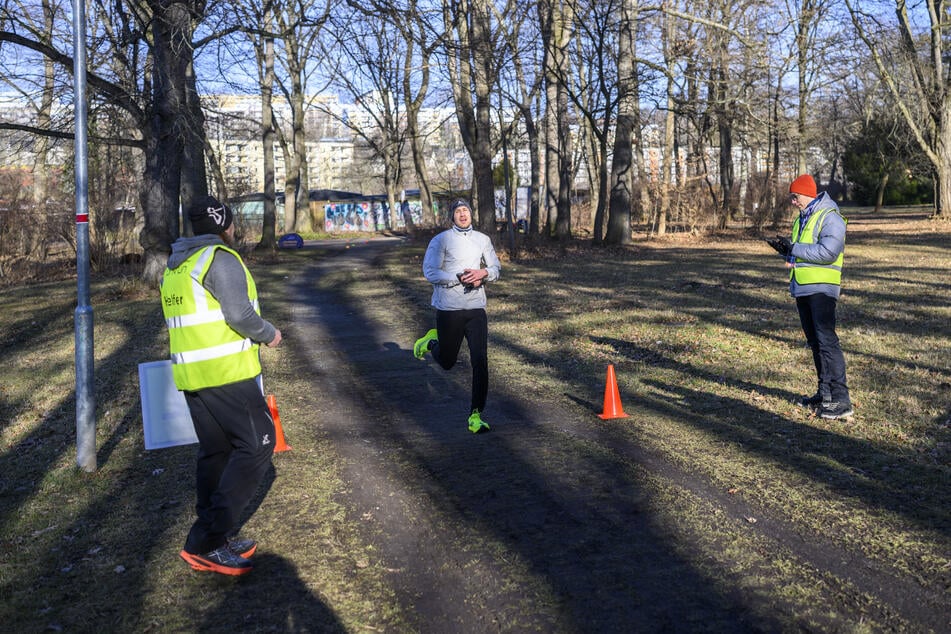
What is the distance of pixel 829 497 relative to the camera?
5.95 meters

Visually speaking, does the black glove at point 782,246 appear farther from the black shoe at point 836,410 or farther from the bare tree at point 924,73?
the bare tree at point 924,73

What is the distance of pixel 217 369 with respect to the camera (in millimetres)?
4828

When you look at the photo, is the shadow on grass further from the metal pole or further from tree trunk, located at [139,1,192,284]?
tree trunk, located at [139,1,192,284]

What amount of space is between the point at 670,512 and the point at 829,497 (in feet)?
3.68

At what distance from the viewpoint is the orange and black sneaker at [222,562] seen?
4.93m

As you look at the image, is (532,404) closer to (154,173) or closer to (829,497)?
(829,497)

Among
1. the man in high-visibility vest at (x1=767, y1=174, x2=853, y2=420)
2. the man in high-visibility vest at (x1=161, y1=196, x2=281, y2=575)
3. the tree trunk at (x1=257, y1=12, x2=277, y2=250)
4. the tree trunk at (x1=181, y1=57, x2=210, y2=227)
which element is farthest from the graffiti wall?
the man in high-visibility vest at (x1=161, y1=196, x2=281, y2=575)

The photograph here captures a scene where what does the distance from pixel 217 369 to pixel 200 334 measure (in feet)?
0.69

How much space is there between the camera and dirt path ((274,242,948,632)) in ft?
14.2

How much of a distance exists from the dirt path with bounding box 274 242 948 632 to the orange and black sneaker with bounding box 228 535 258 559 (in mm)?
744

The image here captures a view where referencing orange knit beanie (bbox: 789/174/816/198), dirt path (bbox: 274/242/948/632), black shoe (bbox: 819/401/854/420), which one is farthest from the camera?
orange knit beanie (bbox: 789/174/816/198)

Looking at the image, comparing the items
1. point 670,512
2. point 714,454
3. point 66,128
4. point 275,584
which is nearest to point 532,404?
point 714,454

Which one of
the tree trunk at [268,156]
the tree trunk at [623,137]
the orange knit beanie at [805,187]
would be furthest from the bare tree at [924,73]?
the orange knit beanie at [805,187]

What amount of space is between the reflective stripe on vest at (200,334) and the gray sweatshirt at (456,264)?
2.97 m
